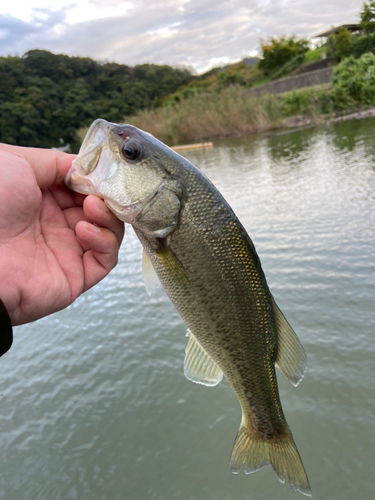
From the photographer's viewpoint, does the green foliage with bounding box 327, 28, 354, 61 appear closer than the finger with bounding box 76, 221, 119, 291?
No

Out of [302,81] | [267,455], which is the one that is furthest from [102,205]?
[302,81]

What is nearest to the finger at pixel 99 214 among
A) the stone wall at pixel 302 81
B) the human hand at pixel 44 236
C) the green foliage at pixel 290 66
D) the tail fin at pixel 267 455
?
the human hand at pixel 44 236

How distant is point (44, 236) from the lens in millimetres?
2383

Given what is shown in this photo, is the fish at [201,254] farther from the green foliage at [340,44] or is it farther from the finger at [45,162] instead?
the green foliage at [340,44]

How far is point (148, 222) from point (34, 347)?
460 centimetres

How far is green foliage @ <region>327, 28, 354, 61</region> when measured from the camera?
3741 cm

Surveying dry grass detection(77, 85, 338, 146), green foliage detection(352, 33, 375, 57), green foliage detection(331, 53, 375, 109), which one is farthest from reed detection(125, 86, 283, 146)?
green foliage detection(352, 33, 375, 57)

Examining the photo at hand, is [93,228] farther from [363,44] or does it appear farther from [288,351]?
[363,44]

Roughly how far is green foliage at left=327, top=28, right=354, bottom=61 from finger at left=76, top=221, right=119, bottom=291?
4295cm

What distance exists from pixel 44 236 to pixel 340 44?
1762 inches

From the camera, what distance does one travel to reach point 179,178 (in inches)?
74.5

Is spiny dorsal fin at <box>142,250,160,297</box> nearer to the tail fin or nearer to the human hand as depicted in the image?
the human hand

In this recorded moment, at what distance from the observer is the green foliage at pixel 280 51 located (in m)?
47.7

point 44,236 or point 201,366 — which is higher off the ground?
point 44,236
